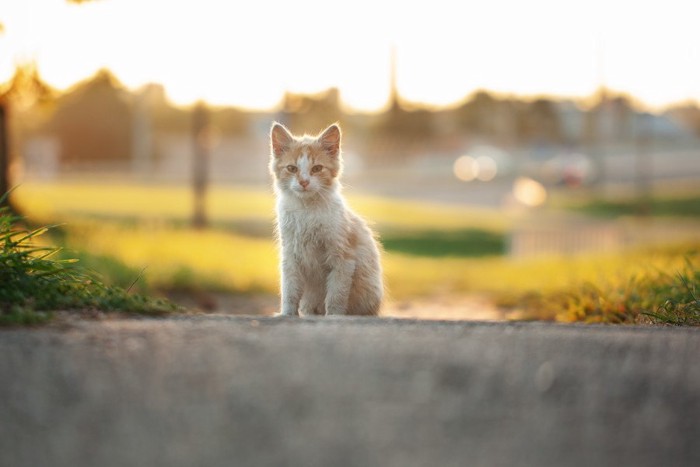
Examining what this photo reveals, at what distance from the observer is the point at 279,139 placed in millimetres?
6484

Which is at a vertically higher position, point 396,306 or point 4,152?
point 4,152

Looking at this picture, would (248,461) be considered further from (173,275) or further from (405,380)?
(173,275)

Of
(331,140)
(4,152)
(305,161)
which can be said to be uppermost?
(4,152)

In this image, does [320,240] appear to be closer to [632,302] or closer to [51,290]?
[51,290]

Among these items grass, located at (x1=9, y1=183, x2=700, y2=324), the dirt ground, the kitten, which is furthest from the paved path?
the dirt ground

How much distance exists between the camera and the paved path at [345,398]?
3016mm

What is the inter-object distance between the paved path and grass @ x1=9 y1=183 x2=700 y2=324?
194cm

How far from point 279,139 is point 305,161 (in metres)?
0.38

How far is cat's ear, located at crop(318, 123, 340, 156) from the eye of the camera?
6.35 m

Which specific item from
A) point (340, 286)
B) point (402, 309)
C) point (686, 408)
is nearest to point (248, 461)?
point (686, 408)

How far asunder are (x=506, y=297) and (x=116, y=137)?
162ft

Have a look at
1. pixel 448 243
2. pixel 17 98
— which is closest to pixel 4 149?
pixel 17 98

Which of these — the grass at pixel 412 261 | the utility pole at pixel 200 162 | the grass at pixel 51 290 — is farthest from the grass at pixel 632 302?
the utility pole at pixel 200 162

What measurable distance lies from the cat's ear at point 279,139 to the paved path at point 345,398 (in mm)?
2565
